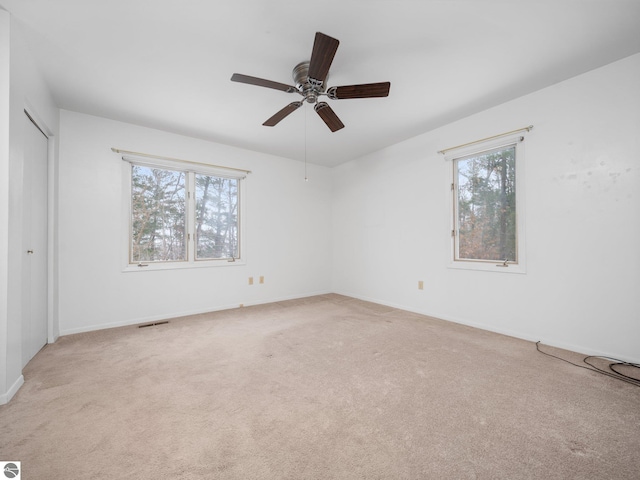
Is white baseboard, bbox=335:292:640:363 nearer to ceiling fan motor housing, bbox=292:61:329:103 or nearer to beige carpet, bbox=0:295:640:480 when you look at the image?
beige carpet, bbox=0:295:640:480

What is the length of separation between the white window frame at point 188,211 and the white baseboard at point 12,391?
156 cm

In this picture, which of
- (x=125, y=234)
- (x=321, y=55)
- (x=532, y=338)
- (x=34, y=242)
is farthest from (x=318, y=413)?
(x=125, y=234)

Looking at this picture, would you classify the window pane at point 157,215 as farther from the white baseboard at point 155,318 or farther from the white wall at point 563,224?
the white wall at point 563,224

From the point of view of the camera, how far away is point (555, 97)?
2562mm

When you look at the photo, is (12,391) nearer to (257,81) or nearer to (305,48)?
(257,81)

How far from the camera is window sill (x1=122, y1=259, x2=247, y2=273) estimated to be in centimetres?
335

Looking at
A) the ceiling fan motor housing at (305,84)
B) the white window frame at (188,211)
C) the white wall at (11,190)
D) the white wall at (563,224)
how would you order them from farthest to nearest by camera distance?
the white window frame at (188,211) < the white wall at (563,224) < the ceiling fan motor housing at (305,84) < the white wall at (11,190)

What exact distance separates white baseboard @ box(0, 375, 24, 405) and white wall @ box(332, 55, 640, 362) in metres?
3.96

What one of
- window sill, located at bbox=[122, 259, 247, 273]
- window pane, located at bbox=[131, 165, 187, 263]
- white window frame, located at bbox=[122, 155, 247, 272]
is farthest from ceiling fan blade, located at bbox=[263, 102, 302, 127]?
window sill, located at bbox=[122, 259, 247, 273]

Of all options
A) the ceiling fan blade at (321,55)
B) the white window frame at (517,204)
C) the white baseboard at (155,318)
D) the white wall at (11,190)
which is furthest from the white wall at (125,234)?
the ceiling fan blade at (321,55)

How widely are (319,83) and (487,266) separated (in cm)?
265

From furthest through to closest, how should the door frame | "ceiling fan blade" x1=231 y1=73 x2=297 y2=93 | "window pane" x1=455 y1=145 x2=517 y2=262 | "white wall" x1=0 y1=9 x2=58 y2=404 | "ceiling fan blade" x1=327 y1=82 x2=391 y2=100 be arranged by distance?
"window pane" x1=455 y1=145 x2=517 y2=262 < the door frame < "ceiling fan blade" x1=327 y1=82 x2=391 y2=100 < "ceiling fan blade" x1=231 y1=73 x2=297 y2=93 < "white wall" x1=0 y1=9 x2=58 y2=404

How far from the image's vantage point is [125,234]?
329 cm

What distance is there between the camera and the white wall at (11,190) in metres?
1.67
